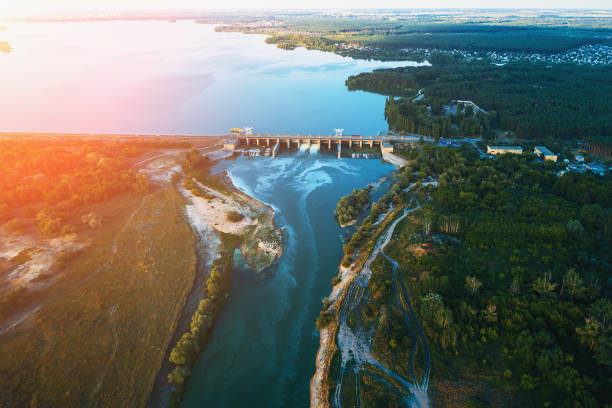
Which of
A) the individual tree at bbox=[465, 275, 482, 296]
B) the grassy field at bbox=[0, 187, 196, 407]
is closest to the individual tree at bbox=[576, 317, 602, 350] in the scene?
the individual tree at bbox=[465, 275, 482, 296]

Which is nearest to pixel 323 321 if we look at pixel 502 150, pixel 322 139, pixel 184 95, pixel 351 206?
pixel 351 206

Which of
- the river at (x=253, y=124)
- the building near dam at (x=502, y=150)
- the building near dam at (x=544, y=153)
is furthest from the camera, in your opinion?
the building near dam at (x=502, y=150)

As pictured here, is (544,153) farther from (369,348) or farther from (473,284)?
(369,348)

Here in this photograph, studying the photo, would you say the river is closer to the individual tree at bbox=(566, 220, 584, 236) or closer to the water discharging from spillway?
the water discharging from spillway

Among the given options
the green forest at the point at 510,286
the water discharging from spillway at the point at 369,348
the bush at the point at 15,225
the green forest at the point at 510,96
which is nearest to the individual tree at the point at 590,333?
the green forest at the point at 510,286

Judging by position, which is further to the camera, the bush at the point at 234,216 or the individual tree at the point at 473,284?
the bush at the point at 234,216

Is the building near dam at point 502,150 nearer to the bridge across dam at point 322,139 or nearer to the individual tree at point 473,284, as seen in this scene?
the bridge across dam at point 322,139
